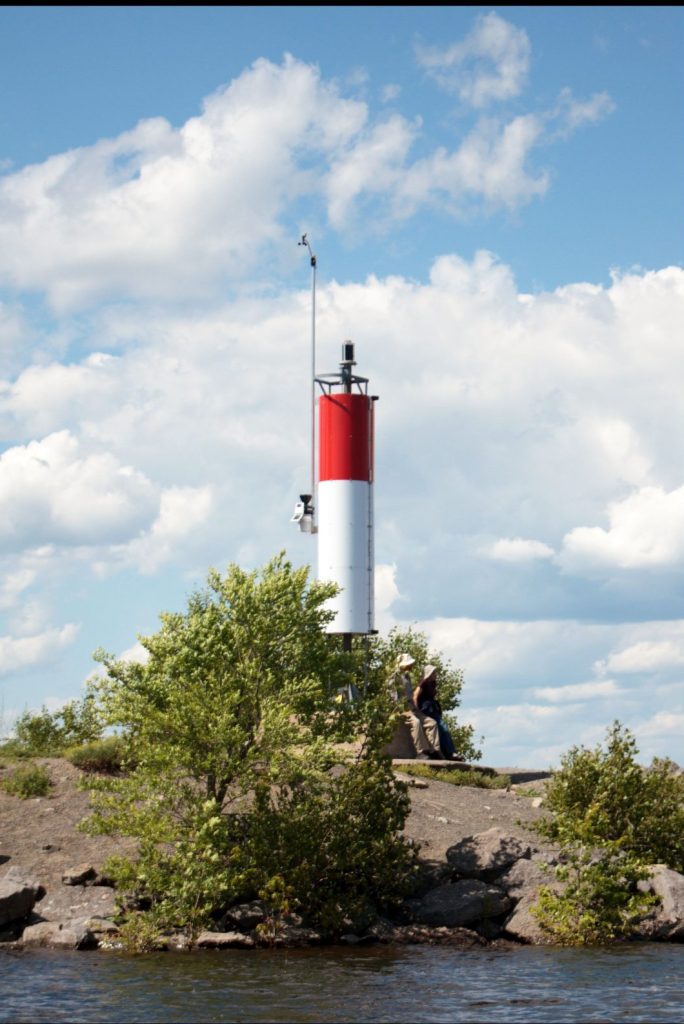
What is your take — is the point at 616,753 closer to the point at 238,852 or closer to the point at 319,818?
the point at 319,818

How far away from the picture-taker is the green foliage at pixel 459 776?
3638 centimetres

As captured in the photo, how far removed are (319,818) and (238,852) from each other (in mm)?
1969

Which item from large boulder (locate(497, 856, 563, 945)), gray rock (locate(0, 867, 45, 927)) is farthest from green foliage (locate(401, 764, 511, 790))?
gray rock (locate(0, 867, 45, 927))

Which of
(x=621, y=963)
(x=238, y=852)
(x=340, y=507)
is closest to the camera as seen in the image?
(x=621, y=963)

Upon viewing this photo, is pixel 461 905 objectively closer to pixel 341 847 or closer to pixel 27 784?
pixel 341 847

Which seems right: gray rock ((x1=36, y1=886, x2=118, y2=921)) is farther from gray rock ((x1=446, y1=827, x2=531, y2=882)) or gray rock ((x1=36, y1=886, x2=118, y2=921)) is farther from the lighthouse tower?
the lighthouse tower

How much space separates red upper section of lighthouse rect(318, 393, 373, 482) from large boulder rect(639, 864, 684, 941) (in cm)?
1593

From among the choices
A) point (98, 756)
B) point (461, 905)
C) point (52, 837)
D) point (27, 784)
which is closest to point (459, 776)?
point (98, 756)

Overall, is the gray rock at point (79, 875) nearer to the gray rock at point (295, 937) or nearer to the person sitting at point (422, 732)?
the gray rock at point (295, 937)

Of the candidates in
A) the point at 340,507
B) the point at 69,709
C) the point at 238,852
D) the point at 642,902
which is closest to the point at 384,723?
the point at 238,852

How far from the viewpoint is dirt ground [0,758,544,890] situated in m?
28.1

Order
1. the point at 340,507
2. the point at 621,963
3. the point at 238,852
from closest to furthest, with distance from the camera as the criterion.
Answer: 1. the point at 621,963
2. the point at 238,852
3. the point at 340,507

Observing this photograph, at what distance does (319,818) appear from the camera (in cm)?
2541

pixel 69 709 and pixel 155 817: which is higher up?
pixel 69 709
